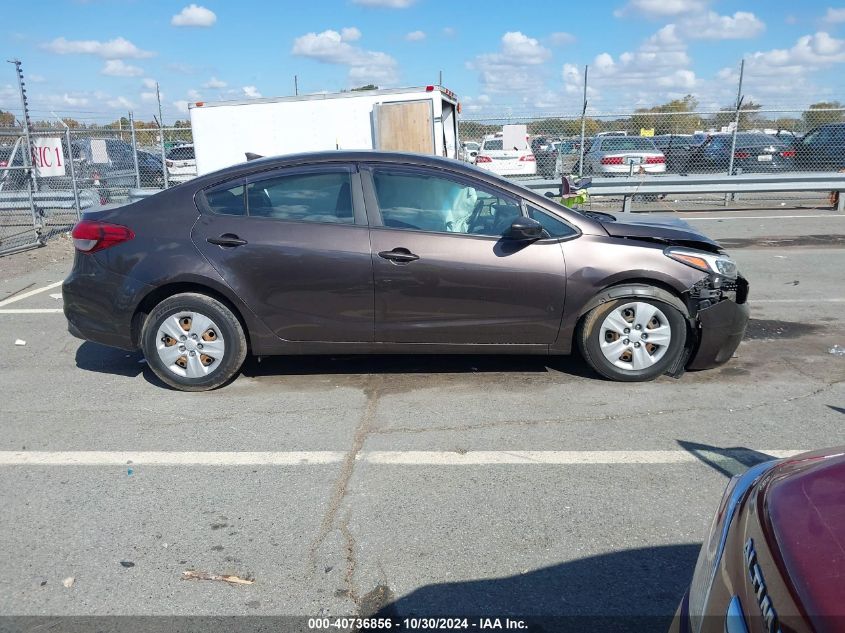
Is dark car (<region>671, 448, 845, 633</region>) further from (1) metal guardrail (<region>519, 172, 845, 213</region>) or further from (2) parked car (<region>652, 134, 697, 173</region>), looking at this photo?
(2) parked car (<region>652, 134, 697, 173</region>)

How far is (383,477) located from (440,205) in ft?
6.79

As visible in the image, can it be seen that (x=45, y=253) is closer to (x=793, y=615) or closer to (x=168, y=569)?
(x=168, y=569)

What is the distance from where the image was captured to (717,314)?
197 inches

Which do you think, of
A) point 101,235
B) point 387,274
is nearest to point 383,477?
point 387,274

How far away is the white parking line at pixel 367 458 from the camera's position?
397 cm

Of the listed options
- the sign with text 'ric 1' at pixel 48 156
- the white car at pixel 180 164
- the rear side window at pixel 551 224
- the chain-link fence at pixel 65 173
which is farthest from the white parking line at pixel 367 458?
→ the white car at pixel 180 164

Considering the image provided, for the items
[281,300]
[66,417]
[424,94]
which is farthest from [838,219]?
[66,417]

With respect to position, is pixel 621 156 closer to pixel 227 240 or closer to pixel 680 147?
pixel 680 147

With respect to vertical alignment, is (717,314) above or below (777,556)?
below

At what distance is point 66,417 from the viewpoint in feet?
15.8

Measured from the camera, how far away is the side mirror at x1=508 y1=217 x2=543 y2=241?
4801 millimetres

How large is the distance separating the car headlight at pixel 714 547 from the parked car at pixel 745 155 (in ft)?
56.7

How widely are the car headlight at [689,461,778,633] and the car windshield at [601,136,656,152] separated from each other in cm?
1664

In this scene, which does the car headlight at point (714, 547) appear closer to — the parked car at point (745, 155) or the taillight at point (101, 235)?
the taillight at point (101, 235)
